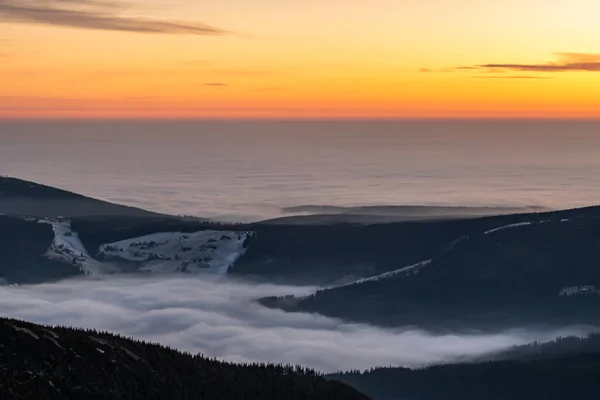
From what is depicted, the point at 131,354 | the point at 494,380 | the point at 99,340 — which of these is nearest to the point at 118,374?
the point at 131,354

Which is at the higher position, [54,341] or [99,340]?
[99,340]

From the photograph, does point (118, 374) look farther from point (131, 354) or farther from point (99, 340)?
point (99, 340)

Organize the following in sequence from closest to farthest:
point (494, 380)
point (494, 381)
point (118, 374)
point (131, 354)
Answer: point (118, 374)
point (131, 354)
point (494, 381)
point (494, 380)

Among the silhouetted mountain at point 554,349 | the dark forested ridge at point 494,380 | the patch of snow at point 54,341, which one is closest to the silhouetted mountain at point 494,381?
the dark forested ridge at point 494,380

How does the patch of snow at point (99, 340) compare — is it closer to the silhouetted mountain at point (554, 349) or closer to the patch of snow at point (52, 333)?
the patch of snow at point (52, 333)

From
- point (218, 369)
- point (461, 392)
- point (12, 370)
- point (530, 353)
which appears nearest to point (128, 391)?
point (12, 370)

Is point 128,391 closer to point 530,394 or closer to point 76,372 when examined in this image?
point 76,372
